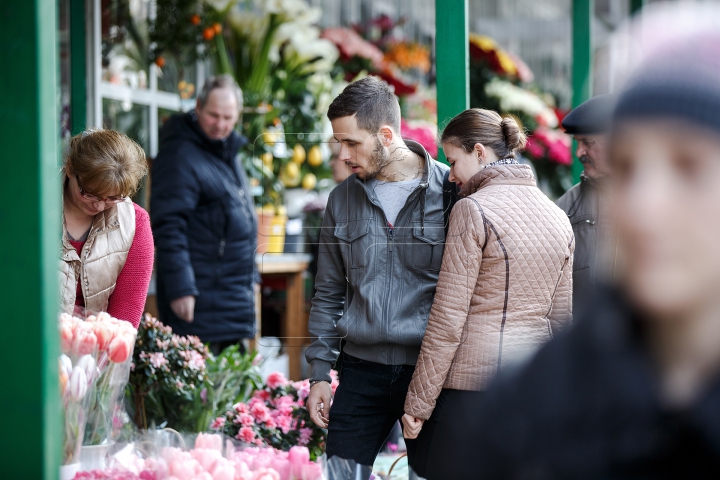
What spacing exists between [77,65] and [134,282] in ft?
7.06

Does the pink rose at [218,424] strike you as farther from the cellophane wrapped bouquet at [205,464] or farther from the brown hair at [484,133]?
the brown hair at [484,133]

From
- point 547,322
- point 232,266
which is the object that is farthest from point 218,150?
point 547,322

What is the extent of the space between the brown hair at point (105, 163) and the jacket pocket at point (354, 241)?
58 cm

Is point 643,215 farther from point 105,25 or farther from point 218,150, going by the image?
point 105,25

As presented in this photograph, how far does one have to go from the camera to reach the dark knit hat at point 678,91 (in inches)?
22.6

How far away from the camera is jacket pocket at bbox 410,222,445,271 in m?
2.08

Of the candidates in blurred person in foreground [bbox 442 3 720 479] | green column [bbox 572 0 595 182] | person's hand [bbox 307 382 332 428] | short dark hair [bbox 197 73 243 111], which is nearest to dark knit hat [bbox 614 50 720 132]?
blurred person in foreground [bbox 442 3 720 479]

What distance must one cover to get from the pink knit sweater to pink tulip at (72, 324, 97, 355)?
55 centimetres

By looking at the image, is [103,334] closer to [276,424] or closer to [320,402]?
[320,402]

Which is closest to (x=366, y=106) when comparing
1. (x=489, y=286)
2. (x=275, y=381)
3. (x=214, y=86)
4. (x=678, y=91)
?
(x=489, y=286)

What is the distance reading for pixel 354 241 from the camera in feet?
6.94

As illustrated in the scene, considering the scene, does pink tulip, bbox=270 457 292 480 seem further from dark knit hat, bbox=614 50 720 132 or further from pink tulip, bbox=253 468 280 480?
dark knit hat, bbox=614 50 720 132

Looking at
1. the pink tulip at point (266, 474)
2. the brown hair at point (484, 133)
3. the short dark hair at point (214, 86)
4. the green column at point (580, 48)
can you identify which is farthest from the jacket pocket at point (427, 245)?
the green column at point (580, 48)

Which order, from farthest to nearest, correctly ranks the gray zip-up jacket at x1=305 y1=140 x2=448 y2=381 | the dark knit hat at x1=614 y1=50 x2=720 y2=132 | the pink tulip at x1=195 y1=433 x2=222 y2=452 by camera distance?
1. the gray zip-up jacket at x1=305 y1=140 x2=448 y2=381
2. the pink tulip at x1=195 y1=433 x2=222 y2=452
3. the dark knit hat at x1=614 y1=50 x2=720 y2=132
